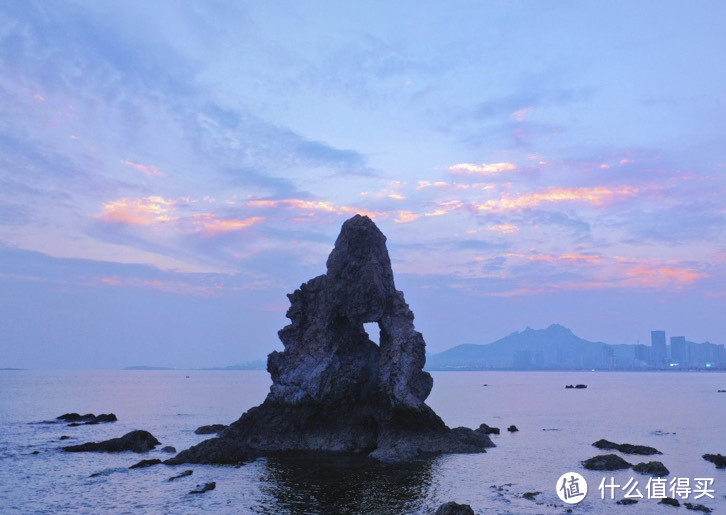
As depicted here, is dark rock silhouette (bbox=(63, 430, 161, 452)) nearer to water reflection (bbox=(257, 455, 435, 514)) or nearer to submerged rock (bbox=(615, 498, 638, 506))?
water reflection (bbox=(257, 455, 435, 514))

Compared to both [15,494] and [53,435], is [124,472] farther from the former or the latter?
[53,435]

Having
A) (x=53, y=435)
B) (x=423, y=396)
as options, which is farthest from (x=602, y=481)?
(x=53, y=435)

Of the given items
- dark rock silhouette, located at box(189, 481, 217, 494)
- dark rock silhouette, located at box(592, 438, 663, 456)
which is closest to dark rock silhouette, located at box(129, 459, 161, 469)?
dark rock silhouette, located at box(189, 481, 217, 494)

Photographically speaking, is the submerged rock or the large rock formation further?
the large rock formation

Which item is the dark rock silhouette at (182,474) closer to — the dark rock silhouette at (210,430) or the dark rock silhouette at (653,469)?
the dark rock silhouette at (210,430)

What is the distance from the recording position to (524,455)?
1940 inches

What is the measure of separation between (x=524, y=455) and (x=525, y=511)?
1998 cm

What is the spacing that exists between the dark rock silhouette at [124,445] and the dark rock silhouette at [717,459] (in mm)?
47346

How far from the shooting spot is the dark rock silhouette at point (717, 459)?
4280 centimetres

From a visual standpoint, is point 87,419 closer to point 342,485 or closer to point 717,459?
point 342,485

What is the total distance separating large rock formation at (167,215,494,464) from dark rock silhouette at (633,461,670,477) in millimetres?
13849

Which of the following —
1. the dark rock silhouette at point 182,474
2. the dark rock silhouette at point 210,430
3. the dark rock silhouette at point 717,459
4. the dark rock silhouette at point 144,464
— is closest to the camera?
the dark rock silhouette at point 182,474

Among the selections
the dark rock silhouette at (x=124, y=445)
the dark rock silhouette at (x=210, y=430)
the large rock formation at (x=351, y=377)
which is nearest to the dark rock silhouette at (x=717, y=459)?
the large rock formation at (x=351, y=377)

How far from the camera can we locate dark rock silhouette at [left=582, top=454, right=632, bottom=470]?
4197 centimetres
